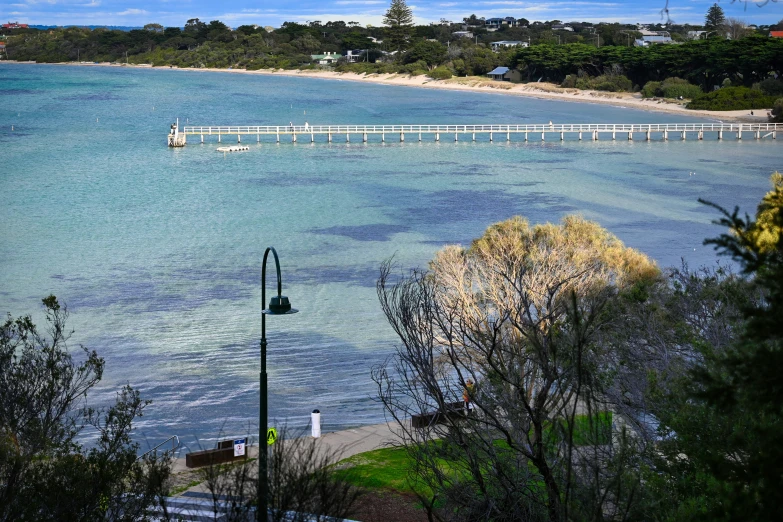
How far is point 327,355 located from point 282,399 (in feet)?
11.6

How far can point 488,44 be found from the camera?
607 feet

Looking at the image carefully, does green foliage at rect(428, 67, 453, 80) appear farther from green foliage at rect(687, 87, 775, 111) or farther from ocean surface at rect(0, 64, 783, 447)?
green foliage at rect(687, 87, 775, 111)

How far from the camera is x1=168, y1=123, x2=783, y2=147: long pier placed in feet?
253

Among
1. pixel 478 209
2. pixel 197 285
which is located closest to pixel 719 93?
pixel 478 209

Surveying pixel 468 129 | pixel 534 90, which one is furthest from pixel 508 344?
pixel 534 90

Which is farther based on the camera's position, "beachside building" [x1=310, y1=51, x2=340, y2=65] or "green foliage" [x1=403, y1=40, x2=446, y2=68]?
"beachside building" [x1=310, y1=51, x2=340, y2=65]

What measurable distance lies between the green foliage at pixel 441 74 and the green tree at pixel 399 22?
1944cm

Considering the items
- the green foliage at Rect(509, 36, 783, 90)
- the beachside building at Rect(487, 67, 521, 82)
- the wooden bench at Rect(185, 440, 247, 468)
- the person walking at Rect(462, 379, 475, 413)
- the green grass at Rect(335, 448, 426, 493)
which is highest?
the green foliage at Rect(509, 36, 783, 90)

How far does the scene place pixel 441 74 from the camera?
15200 centimetres

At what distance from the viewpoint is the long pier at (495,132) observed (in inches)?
3034

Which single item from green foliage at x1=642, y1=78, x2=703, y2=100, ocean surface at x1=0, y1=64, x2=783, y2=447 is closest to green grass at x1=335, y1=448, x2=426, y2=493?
ocean surface at x1=0, y1=64, x2=783, y2=447

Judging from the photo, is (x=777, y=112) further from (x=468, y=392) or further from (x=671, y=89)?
(x=468, y=392)

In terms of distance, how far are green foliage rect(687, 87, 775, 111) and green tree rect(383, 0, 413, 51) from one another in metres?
78.4

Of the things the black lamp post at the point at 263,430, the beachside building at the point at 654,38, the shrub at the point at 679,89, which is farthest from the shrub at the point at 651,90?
the black lamp post at the point at 263,430
